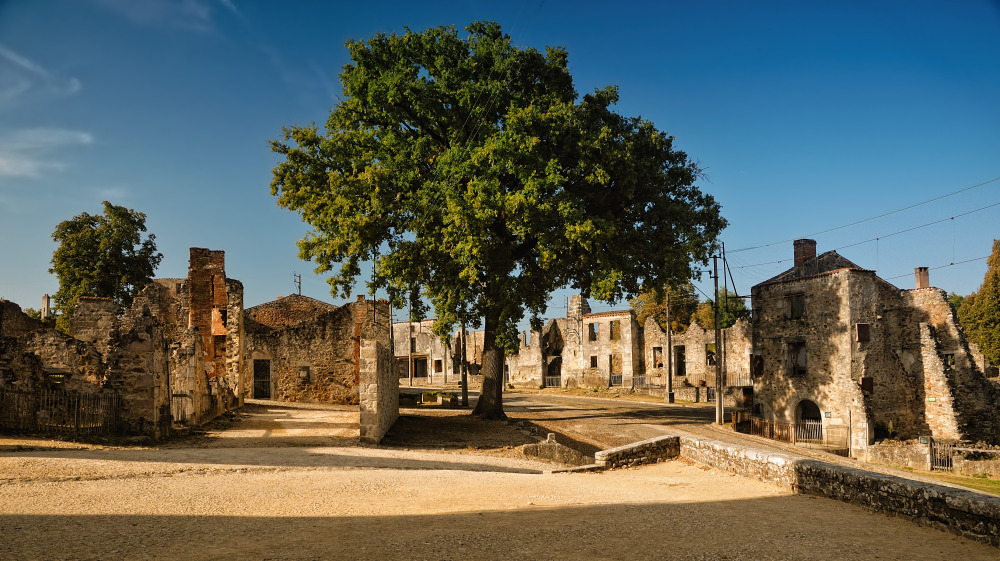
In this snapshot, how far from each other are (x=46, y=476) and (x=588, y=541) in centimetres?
774

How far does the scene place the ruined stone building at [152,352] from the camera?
14.4 m

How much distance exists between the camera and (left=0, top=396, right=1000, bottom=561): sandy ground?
6.02 m

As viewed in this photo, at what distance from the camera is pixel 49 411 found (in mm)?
13625

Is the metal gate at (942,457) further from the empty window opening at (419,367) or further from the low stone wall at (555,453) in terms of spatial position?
the empty window opening at (419,367)

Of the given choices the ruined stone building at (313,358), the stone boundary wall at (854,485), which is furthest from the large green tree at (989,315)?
the stone boundary wall at (854,485)

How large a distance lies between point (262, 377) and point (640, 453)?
2013 cm

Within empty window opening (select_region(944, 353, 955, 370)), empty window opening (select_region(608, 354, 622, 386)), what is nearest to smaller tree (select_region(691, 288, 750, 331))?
empty window opening (select_region(608, 354, 622, 386))

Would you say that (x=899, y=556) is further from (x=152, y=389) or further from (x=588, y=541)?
(x=152, y=389)

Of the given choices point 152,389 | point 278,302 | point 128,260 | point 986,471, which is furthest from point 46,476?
point 278,302

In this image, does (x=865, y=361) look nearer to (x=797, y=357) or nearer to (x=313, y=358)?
(x=797, y=357)

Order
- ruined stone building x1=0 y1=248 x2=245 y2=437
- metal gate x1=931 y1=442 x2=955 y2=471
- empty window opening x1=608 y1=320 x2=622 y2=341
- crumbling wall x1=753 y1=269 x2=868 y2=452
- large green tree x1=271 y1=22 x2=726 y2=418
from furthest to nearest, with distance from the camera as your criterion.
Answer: empty window opening x1=608 y1=320 x2=622 y2=341 < crumbling wall x1=753 y1=269 x2=868 y2=452 < metal gate x1=931 y1=442 x2=955 y2=471 < large green tree x1=271 y1=22 x2=726 y2=418 < ruined stone building x1=0 y1=248 x2=245 y2=437

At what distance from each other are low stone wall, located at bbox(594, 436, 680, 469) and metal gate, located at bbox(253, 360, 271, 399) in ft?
63.4

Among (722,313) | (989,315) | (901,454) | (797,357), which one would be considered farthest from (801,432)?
(722,313)

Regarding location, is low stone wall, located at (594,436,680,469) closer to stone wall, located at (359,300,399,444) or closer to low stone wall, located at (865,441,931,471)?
stone wall, located at (359,300,399,444)
